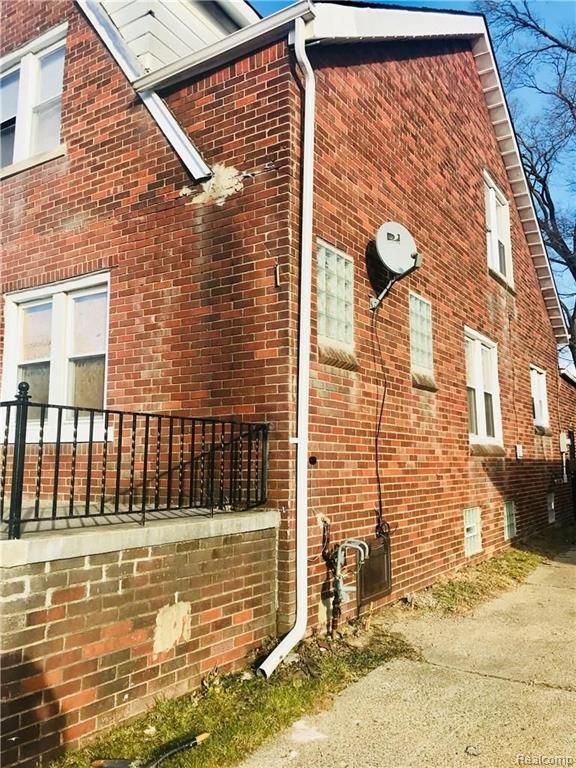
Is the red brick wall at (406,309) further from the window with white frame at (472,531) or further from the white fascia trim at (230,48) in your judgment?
→ the white fascia trim at (230,48)

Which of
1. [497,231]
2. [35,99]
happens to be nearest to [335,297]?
[35,99]

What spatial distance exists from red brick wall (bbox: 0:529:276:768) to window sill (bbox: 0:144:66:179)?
15.8 feet

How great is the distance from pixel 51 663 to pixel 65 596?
0.32 m

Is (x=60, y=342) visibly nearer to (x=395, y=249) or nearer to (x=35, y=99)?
(x=35, y=99)

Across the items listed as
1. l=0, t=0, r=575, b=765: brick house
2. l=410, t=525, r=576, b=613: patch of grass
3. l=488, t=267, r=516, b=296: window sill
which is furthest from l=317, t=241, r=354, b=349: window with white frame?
l=488, t=267, r=516, b=296: window sill

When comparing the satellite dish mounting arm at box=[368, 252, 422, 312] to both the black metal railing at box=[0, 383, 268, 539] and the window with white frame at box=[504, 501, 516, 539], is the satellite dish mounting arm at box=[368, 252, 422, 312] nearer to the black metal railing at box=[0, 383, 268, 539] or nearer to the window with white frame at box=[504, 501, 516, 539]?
the black metal railing at box=[0, 383, 268, 539]

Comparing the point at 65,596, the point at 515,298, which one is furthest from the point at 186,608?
the point at 515,298

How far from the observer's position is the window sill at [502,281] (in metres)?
10.3

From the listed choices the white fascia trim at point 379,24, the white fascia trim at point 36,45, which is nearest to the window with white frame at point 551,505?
the white fascia trim at point 379,24

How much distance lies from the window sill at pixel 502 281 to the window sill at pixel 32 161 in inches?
260

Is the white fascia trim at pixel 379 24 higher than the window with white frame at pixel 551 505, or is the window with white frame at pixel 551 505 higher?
the white fascia trim at pixel 379 24

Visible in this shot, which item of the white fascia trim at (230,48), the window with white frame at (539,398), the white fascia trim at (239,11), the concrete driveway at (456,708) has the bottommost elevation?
the concrete driveway at (456,708)

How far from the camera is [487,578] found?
7.72 metres

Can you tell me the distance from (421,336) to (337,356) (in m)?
2.20
